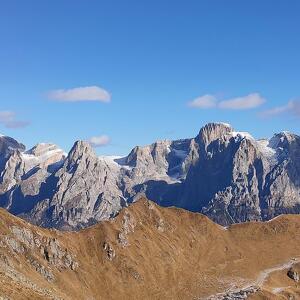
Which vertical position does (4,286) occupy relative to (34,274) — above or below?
above

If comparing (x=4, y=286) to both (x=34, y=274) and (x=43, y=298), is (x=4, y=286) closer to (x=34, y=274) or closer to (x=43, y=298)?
(x=43, y=298)

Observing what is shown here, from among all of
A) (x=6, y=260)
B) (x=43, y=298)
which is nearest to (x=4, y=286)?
(x=43, y=298)

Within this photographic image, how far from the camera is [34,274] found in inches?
7697

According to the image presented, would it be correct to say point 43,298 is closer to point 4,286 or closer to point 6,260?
point 4,286

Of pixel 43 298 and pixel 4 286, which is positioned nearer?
pixel 4 286

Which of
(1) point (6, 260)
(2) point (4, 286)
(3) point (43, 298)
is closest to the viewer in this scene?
(2) point (4, 286)

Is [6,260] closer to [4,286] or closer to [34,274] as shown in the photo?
[34,274]

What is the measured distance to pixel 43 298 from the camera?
12125cm

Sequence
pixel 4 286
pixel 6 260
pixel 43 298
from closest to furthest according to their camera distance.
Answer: pixel 4 286, pixel 43 298, pixel 6 260

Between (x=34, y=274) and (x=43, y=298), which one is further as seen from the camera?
(x=34, y=274)

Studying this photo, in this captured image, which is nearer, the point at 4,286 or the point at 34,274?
the point at 4,286

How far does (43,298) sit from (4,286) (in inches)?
474

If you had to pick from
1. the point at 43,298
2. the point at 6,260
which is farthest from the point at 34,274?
the point at 43,298

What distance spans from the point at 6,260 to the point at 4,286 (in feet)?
245
